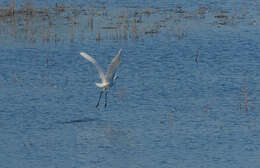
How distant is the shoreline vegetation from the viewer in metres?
20.5

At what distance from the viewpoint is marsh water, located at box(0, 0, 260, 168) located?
11.4m

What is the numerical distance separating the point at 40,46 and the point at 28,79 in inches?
138

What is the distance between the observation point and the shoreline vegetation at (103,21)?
67.1ft

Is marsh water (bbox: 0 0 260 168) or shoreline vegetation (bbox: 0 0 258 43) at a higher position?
shoreline vegetation (bbox: 0 0 258 43)

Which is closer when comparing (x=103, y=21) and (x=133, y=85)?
(x=133, y=85)

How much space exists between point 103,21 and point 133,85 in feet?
22.6

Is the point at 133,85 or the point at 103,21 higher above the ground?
the point at 103,21

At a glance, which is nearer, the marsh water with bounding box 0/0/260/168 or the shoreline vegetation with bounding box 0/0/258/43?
the marsh water with bounding box 0/0/260/168

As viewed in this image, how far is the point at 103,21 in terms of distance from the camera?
2206cm

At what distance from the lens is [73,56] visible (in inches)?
723

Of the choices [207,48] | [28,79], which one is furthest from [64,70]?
[207,48]

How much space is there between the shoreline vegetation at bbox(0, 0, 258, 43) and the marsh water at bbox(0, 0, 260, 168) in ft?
0.11

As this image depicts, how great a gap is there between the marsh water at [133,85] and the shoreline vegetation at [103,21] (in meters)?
0.03

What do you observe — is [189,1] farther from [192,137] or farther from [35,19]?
[192,137]
